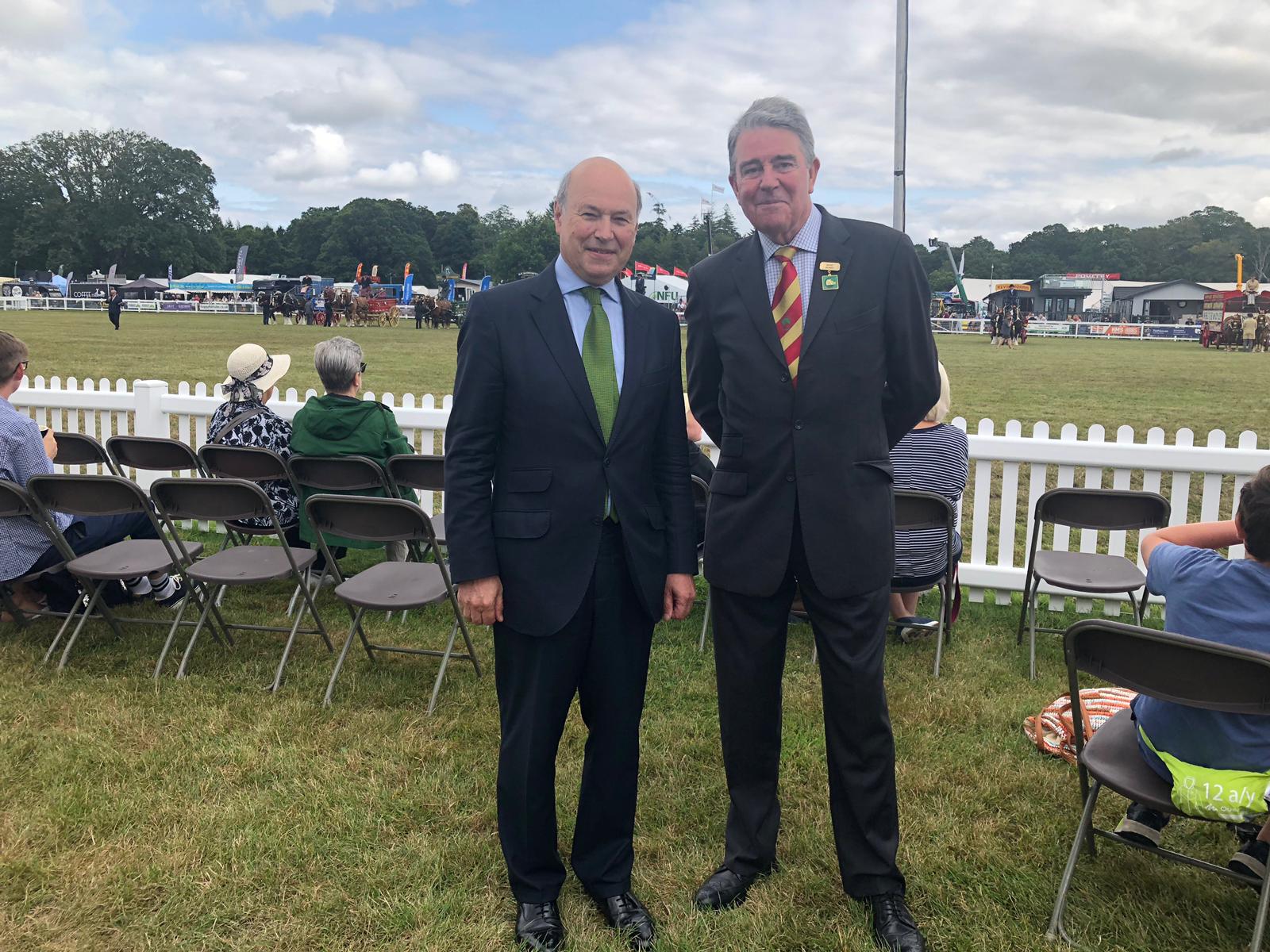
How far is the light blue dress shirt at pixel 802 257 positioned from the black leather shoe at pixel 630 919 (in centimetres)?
158

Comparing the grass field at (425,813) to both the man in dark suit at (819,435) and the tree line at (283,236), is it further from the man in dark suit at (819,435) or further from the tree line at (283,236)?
the tree line at (283,236)

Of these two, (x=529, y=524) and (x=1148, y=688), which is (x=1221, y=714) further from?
(x=529, y=524)

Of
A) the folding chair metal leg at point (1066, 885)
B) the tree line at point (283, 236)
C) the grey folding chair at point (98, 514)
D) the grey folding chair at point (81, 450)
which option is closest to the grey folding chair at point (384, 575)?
the grey folding chair at point (98, 514)

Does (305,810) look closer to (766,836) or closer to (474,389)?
(766,836)

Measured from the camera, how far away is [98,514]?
4156mm

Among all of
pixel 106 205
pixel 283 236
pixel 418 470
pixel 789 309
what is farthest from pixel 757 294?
pixel 283 236

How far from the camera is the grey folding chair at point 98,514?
407 cm

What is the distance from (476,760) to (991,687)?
89.1 inches

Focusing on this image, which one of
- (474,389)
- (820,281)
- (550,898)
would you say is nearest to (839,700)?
(550,898)

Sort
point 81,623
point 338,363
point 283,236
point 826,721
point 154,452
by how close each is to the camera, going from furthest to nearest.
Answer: point 283,236 → point 154,452 → point 338,363 → point 81,623 → point 826,721

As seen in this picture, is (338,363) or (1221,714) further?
(338,363)

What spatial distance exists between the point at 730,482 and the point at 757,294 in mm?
484

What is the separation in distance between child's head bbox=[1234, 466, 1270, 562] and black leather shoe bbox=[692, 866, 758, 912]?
155cm

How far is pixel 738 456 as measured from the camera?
2461mm
